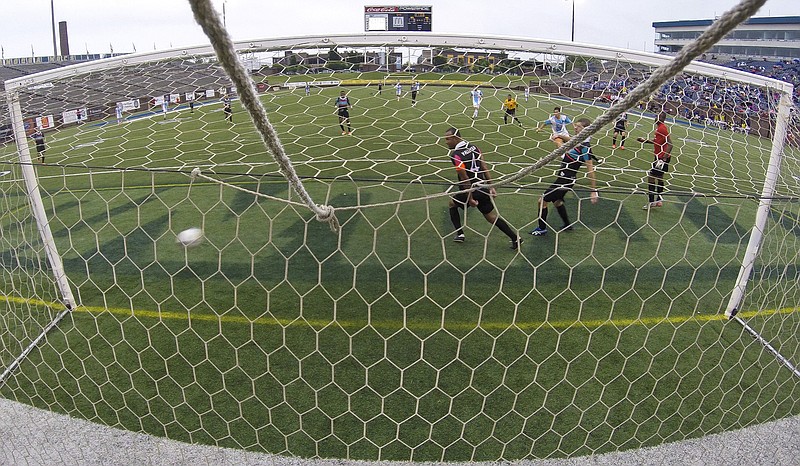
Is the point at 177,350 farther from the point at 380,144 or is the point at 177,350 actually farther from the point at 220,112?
the point at 380,144

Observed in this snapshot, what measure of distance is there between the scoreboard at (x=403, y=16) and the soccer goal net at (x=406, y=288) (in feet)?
85.1

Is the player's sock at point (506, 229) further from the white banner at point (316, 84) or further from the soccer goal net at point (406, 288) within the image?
the white banner at point (316, 84)

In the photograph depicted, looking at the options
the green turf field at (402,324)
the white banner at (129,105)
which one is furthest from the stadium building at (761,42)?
the white banner at (129,105)

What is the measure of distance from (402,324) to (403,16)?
97.3ft

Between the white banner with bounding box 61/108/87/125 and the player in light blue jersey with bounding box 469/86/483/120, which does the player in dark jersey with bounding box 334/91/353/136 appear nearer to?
the player in light blue jersey with bounding box 469/86/483/120

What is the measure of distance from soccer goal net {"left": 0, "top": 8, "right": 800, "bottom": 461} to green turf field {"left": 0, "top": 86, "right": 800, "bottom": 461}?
0.02m

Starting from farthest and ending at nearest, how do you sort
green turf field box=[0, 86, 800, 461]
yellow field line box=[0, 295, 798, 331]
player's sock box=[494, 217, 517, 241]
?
player's sock box=[494, 217, 517, 241]
yellow field line box=[0, 295, 798, 331]
green turf field box=[0, 86, 800, 461]

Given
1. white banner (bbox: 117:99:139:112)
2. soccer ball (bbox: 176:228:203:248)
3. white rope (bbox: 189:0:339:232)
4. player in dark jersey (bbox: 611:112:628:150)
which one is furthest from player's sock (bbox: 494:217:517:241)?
white rope (bbox: 189:0:339:232)

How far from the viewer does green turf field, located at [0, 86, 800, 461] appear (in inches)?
112

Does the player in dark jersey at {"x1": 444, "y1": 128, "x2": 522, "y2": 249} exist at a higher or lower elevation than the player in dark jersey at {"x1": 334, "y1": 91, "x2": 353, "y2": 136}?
lower

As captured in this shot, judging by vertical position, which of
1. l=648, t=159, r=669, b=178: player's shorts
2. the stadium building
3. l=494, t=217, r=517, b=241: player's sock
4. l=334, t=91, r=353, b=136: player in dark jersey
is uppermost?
the stadium building

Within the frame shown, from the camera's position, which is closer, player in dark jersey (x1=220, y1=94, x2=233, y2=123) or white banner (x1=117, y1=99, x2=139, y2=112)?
player in dark jersey (x1=220, y1=94, x2=233, y2=123)

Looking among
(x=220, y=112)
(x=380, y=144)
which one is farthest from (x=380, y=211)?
(x=220, y=112)

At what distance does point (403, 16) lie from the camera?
30.7 metres
